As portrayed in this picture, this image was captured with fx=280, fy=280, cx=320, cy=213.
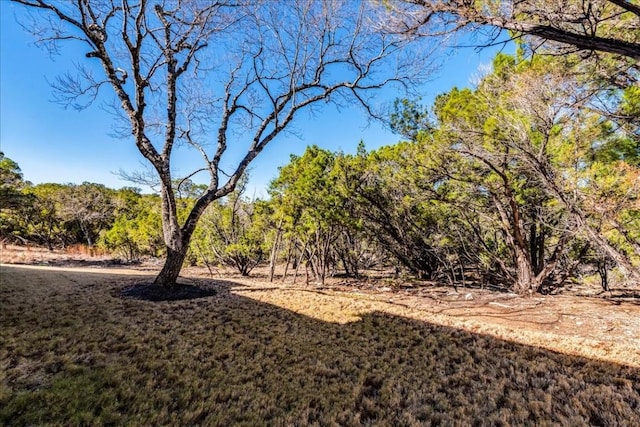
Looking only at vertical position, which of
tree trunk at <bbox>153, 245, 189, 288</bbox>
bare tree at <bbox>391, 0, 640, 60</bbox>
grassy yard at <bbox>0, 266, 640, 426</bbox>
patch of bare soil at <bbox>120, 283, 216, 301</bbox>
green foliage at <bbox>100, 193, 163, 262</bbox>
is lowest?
grassy yard at <bbox>0, 266, 640, 426</bbox>

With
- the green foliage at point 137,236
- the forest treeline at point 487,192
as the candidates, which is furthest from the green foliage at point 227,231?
the green foliage at point 137,236

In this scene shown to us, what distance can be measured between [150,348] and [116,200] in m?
25.7

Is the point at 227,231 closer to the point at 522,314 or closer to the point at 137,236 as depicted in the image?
the point at 137,236

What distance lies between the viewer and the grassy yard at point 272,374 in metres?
2.31

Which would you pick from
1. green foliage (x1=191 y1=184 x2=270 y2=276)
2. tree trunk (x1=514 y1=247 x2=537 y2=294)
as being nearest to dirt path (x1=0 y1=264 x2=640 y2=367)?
tree trunk (x1=514 y1=247 x2=537 y2=294)

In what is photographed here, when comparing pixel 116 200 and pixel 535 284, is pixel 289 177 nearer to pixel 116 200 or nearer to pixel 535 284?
pixel 535 284

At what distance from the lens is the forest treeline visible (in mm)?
5738

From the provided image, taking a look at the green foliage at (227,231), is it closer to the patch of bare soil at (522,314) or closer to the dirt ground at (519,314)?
the dirt ground at (519,314)

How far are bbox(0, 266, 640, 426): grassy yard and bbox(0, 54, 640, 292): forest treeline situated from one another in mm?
3929

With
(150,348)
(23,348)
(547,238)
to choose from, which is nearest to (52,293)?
(23,348)

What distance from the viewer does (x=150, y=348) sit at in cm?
345

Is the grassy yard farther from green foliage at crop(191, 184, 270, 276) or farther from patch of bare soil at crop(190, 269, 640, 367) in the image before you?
green foliage at crop(191, 184, 270, 276)

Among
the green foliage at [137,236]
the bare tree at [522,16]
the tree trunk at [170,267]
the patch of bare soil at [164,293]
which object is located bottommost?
the patch of bare soil at [164,293]

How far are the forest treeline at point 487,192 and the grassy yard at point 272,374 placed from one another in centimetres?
393
